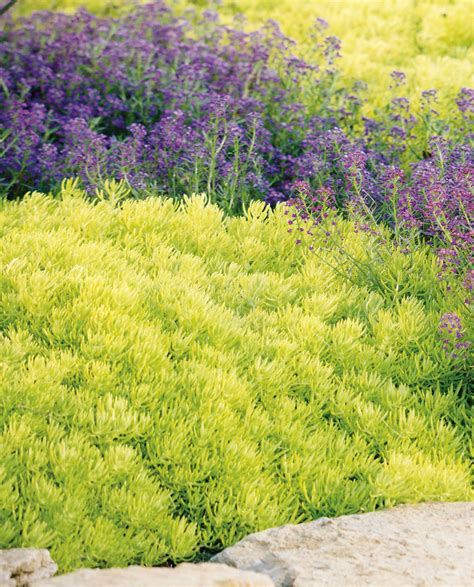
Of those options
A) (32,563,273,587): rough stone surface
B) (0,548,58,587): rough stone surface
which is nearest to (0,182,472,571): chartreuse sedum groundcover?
(0,548,58,587): rough stone surface

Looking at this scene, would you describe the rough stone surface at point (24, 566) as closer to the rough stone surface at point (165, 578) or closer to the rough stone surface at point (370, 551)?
the rough stone surface at point (165, 578)

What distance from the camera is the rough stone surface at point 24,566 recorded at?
7.64ft

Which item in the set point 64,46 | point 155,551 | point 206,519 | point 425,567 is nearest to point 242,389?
point 206,519

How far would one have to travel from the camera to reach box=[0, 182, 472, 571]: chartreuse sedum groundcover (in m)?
2.81

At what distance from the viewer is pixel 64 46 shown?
22.7 ft

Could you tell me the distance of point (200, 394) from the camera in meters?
3.22

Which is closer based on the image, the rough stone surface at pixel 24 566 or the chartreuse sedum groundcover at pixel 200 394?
the rough stone surface at pixel 24 566

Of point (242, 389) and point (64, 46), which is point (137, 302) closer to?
point (242, 389)

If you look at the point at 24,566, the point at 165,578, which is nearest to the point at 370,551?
the point at 165,578

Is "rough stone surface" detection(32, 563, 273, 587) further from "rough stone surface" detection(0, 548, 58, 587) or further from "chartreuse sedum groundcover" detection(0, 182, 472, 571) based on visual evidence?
"chartreuse sedum groundcover" detection(0, 182, 472, 571)

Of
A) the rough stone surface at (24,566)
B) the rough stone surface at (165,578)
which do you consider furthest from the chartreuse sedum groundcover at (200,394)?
the rough stone surface at (165,578)

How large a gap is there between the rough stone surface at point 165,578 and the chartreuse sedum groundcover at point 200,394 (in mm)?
264

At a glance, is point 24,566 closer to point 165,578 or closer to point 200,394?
point 165,578

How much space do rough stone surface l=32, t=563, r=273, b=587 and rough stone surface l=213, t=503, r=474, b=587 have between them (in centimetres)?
15
